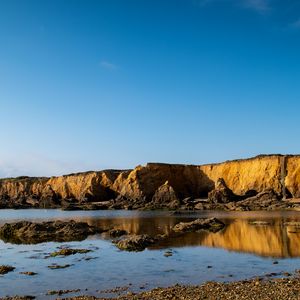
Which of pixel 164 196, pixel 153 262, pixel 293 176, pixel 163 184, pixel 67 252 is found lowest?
pixel 153 262

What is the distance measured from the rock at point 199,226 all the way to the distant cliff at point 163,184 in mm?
36506

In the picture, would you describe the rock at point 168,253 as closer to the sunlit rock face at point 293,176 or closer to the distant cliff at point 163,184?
the distant cliff at point 163,184

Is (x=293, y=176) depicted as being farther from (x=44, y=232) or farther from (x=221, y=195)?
(x=44, y=232)

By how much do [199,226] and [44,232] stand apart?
44.0ft

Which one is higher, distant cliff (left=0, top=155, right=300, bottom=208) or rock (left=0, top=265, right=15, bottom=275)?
distant cliff (left=0, top=155, right=300, bottom=208)

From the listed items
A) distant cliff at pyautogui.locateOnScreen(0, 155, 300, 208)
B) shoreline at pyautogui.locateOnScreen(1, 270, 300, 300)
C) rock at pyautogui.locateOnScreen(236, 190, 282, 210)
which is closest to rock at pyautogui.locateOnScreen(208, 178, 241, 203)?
distant cliff at pyautogui.locateOnScreen(0, 155, 300, 208)

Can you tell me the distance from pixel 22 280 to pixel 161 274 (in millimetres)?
5931

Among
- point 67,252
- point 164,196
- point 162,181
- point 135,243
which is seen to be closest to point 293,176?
point 164,196

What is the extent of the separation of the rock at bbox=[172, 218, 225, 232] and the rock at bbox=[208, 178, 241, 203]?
3708 cm

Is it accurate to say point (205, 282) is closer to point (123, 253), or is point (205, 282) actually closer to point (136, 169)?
point (123, 253)

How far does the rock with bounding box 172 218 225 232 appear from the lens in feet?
121

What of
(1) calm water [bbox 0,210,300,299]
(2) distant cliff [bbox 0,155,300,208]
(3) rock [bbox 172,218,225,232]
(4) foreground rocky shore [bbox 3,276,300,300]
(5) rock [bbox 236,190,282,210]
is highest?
(2) distant cliff [bbox 0,155,300,208]

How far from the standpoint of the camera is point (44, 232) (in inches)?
1377

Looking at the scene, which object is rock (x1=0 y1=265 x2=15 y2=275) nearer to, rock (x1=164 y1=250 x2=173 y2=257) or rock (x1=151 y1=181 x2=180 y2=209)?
rock (x1=164 y1=250 x2=173 y2=257)
